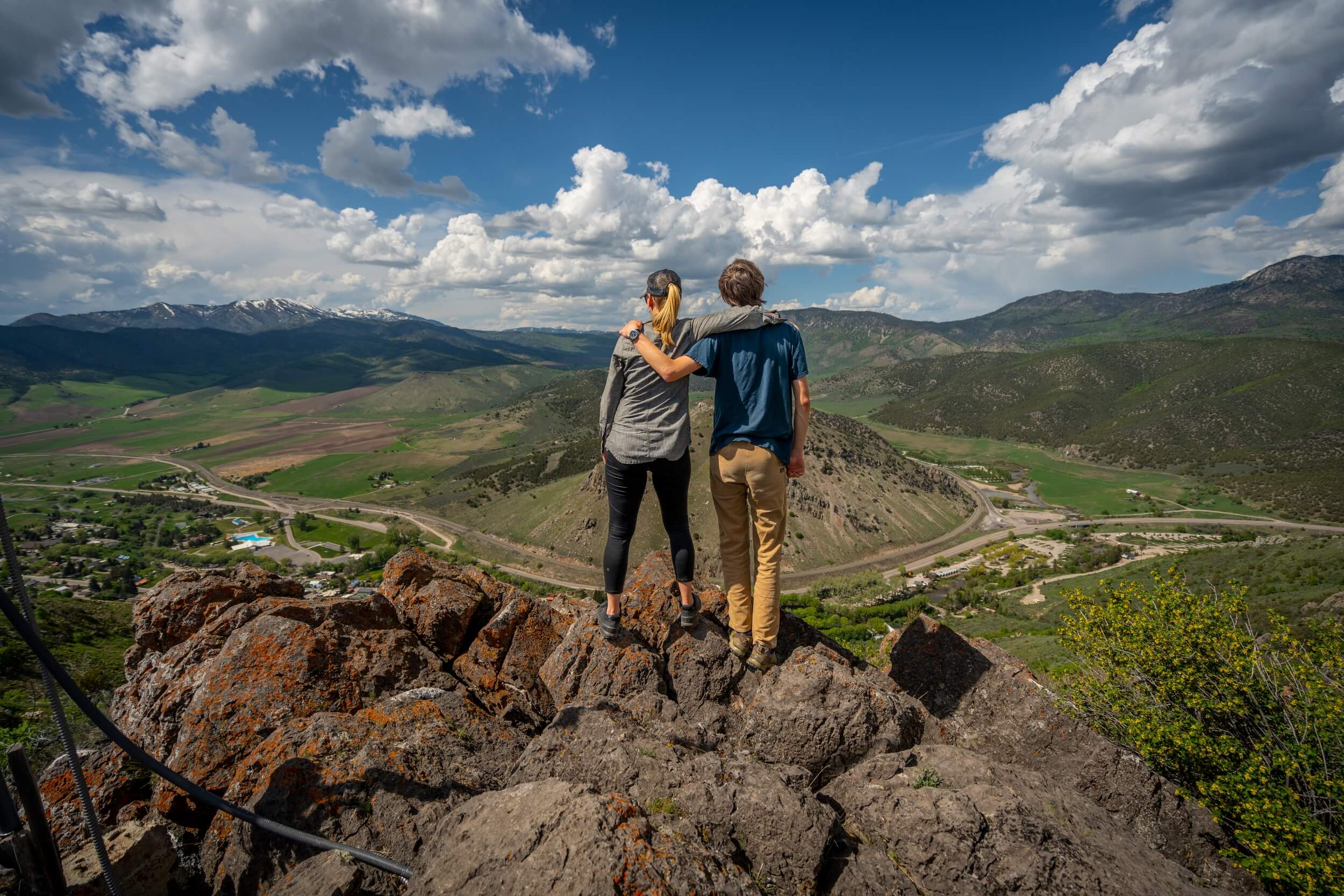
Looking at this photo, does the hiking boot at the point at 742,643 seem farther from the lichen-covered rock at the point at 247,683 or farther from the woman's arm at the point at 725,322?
the lichen-covered rock at the point at 247,683

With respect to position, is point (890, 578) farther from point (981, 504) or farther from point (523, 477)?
point (523, 477)

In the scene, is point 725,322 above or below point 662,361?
above

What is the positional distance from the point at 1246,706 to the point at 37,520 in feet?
778

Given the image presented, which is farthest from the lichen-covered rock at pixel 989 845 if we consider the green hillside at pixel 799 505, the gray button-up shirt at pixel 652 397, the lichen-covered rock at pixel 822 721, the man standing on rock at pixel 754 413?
the green hillside at pixel 799 505

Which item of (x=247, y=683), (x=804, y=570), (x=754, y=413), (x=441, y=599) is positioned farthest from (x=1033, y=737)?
(x=804, y=570)

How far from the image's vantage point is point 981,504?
162 m

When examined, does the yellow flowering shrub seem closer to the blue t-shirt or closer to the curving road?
the blue t-shirt

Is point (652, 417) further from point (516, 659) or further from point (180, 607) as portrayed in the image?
point (180, 607)

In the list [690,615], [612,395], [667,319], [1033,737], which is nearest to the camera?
[667,319]

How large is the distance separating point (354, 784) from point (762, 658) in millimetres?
5513

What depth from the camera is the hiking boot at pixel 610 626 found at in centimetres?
875

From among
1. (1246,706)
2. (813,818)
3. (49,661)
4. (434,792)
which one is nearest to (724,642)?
(813,818)

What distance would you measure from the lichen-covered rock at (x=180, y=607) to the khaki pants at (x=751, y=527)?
10.3m

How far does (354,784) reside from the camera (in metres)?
5.96
